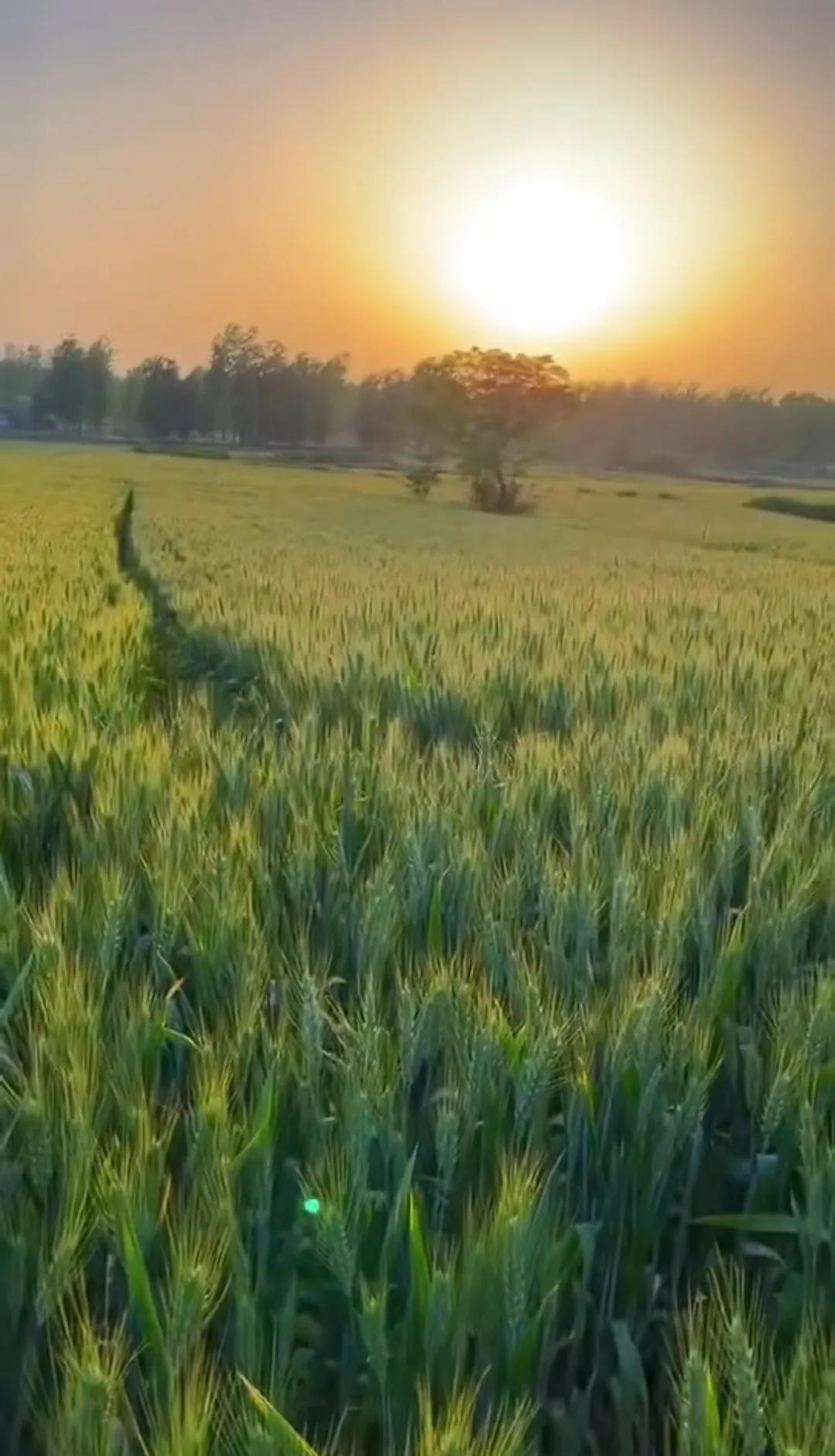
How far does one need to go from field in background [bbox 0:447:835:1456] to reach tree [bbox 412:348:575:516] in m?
36.5

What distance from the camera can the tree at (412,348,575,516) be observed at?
1511 inches

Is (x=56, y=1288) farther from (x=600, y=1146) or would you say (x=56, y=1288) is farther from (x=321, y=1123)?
(x=600, y=1146)

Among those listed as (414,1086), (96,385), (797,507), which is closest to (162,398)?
(96,385)

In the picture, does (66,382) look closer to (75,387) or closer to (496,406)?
(75,387)

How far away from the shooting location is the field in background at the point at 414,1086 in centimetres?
80

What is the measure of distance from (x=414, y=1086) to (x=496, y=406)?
38920 mm

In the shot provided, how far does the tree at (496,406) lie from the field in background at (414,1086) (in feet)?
120

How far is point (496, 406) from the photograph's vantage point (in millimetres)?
38531

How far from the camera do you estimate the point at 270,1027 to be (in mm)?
1276

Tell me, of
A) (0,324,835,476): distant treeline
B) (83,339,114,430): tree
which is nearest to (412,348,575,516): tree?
(0,324,835,476): distant treeline

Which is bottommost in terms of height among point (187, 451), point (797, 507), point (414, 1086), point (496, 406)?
point (414, 1086)

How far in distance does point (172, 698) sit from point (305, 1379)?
3411mm

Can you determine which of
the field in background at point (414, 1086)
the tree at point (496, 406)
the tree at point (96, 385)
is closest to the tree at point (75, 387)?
the tree at point (96, 385)

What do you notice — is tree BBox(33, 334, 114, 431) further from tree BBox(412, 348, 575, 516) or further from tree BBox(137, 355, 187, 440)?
tree BBox(412, 348, 575, 516)
